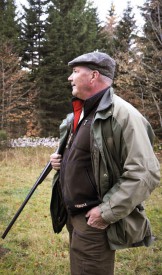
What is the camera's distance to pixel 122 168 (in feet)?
6.12

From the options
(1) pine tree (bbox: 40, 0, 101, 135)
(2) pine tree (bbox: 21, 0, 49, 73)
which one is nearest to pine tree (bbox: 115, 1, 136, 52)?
(1) pine tree (bbox: 40, 0, 101, 135)

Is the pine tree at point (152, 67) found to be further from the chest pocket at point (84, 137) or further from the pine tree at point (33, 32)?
the chest pocket at point (84, 137)

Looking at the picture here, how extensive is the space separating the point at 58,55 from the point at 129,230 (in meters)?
18.9

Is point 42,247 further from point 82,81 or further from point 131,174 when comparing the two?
point 82,81

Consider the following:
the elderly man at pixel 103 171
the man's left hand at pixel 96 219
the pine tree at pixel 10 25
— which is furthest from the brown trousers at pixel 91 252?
the pine tree at pixel 10 25

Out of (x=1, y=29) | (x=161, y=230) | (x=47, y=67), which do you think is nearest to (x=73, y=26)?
(x=47, y=67)

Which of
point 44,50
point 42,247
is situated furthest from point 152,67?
point 42,247

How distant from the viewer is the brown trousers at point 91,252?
1917mm

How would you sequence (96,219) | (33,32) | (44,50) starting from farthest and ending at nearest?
1. (33,32)
2. (44,50)
3. (96,219)

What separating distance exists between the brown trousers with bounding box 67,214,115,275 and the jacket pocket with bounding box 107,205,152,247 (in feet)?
0.32

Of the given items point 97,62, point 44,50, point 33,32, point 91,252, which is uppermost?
point 33,32

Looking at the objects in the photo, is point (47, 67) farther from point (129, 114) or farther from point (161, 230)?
point (129, 114)

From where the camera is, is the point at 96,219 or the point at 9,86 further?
the point at 9,86

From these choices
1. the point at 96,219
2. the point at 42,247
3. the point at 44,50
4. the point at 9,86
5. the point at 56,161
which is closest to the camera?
the point at 96,219
